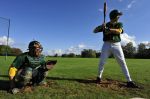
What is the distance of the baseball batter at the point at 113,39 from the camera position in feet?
28.1

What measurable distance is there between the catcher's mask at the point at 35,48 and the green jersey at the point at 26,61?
0.44 ft

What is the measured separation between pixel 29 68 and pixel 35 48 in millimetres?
602

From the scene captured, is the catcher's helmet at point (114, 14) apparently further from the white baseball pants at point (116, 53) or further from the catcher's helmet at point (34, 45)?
the catcher's helmet at point (34, 45)

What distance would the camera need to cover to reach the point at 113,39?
856 cm

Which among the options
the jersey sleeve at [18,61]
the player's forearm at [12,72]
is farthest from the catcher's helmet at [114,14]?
the player's forearm at [12,72]

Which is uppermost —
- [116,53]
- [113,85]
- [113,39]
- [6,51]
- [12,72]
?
[6,51]

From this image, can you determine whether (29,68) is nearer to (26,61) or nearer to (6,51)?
(26,61)

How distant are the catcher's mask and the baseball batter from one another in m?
2.30

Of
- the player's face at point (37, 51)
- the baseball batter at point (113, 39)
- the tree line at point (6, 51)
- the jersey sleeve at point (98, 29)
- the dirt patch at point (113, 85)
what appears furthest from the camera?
the tree line at point (6, 51)

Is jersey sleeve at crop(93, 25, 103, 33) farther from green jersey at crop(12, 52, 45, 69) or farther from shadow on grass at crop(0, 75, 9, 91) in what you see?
shadow on grass at crop(0, 75, 9, 91)

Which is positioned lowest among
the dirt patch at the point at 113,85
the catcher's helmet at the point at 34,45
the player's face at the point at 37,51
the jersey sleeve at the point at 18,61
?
the dirt patch at the point at 113,85

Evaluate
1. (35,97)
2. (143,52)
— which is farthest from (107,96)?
(143,52)

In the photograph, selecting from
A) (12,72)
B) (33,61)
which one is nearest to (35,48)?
(33,61)

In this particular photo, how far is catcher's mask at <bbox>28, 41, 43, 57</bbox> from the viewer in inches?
291
